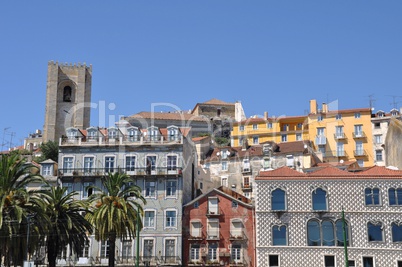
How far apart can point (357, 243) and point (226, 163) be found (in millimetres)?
42082

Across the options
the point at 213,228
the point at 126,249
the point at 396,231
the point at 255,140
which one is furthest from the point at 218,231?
the point at 255,140

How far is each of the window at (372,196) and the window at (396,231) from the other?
2.77 meters

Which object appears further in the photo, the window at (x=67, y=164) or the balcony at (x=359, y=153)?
the balcony at (x=359, y=153)

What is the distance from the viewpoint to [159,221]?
219 feet

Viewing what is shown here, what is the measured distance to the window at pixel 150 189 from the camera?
68.3m

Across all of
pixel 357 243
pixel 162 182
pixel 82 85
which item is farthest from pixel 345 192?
pixel 82 85

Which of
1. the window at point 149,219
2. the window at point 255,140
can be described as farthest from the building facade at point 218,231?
the window at point 255,140

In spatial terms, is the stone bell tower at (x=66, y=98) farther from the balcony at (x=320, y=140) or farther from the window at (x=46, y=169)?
the window at (x=46, y=169)

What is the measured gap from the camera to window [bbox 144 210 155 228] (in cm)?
6694

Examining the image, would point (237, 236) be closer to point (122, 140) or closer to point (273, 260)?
point (273, 260)

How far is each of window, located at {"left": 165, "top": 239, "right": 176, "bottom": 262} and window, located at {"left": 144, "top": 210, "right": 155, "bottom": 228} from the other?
8.67 ft

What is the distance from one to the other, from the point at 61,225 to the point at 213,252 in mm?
17891

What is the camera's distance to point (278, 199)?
61.1 metres

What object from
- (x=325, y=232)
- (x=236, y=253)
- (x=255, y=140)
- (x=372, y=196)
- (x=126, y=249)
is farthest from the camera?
(x=255, y=140)
